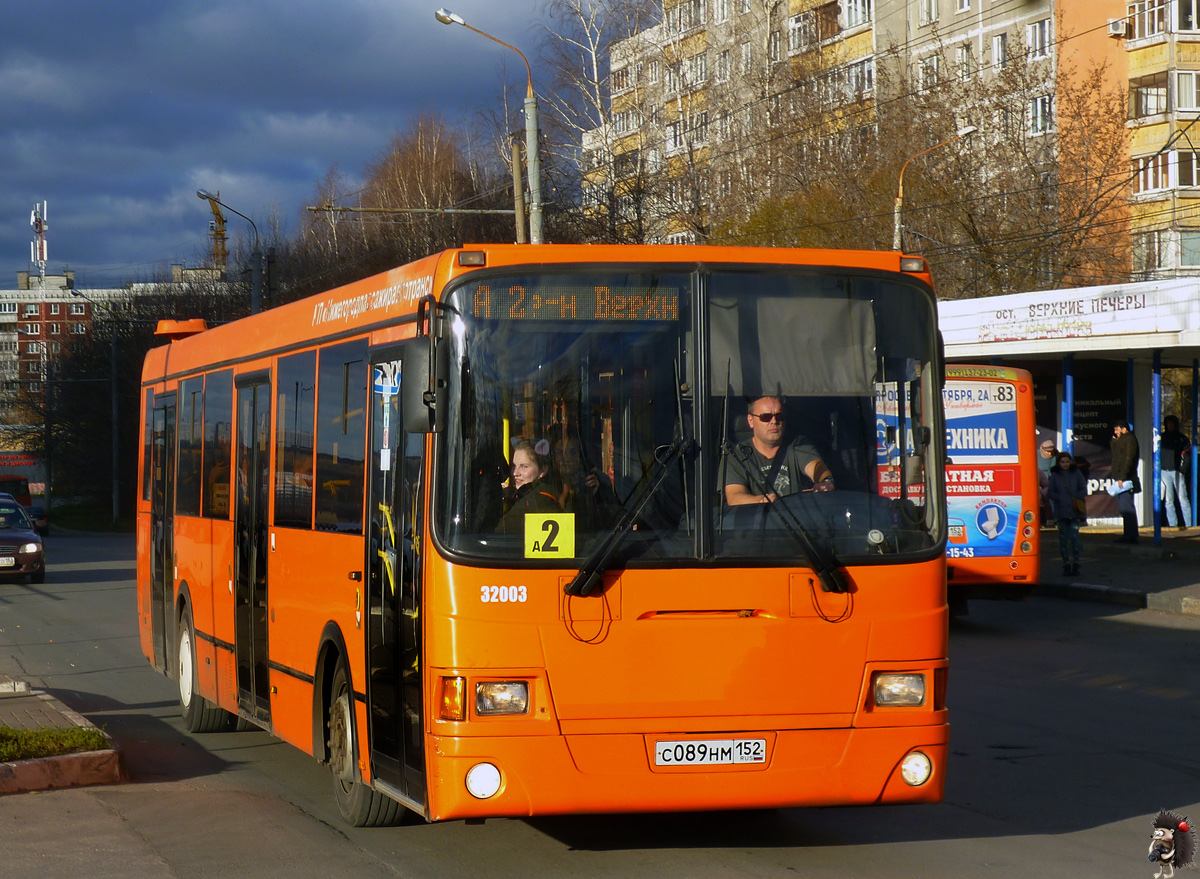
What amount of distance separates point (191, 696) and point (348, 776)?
374 centimetres

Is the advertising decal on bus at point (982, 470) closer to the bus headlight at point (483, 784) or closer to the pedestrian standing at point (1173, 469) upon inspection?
the pedestrian standing at point (1173, 469)

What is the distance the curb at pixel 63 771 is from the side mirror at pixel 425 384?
3.57m

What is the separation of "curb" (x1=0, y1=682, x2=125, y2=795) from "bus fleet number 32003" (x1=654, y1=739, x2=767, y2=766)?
390 centimetres

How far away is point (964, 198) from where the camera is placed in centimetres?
3966

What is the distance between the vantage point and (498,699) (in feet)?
18.8

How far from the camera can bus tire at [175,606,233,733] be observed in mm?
10289

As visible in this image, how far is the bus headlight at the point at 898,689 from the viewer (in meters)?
6.00

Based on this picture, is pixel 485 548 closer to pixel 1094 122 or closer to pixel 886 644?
pixel 886 644

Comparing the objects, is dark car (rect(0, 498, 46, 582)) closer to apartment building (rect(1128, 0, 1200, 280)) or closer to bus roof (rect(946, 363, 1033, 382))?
bus roof (rect(946, 363, 1033, 382))

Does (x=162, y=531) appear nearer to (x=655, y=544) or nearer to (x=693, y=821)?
(x=693, y=821)

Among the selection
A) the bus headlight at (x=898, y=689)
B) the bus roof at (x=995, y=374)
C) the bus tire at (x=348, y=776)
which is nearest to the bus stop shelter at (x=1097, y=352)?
the bus roof at (x=995, y=374)

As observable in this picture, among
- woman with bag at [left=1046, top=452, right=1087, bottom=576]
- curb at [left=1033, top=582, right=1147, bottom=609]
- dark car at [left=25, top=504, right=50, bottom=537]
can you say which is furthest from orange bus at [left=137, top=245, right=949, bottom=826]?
dark car at [left=25, top=504, right=50, bottom=537]

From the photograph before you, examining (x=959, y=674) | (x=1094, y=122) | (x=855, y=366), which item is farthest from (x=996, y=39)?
(x=855, y=366)

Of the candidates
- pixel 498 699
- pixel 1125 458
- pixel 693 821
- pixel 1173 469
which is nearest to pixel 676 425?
pixel 498 699
